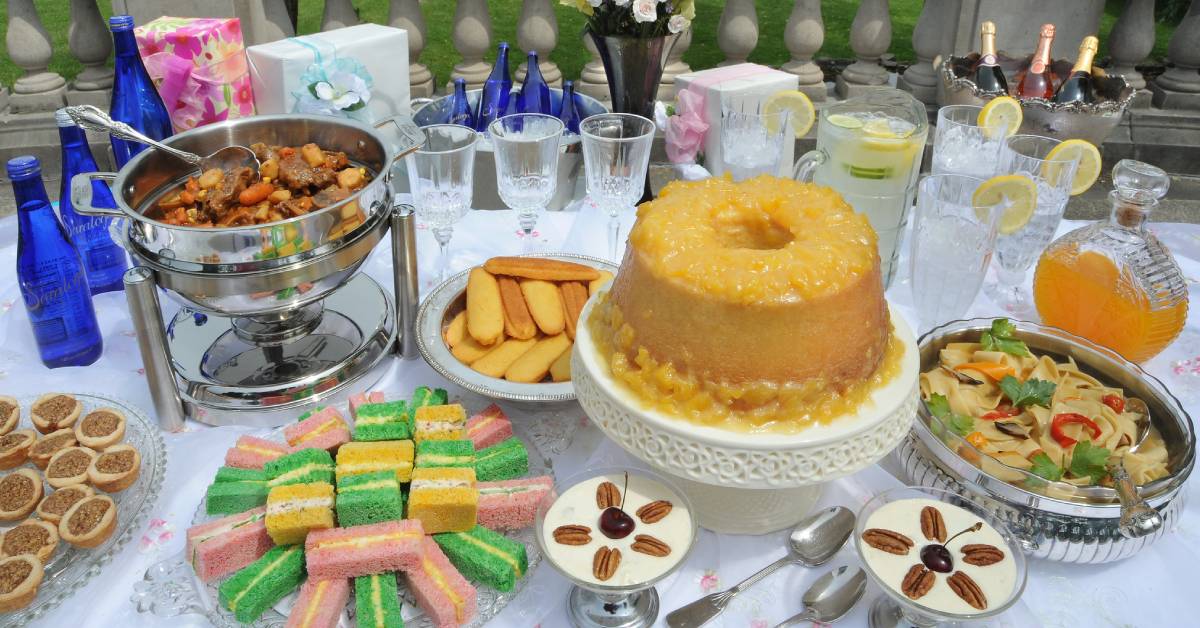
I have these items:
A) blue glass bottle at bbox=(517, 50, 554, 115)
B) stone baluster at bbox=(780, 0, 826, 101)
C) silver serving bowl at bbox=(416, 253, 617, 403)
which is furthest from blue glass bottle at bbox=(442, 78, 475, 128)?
stone baluster at bbox=(780, 0, 826, 101)

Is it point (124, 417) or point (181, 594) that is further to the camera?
point (124, 417)

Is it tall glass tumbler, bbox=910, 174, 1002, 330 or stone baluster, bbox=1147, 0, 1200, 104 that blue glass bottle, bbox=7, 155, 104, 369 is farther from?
stone baluster, bbox=1147, 0, 1200, 104

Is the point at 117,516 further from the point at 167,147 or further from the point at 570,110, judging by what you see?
the point at 570,110

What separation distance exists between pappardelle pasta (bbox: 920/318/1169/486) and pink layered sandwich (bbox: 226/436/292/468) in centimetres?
124

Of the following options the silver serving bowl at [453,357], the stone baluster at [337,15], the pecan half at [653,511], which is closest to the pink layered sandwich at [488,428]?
the silver serving bowl at [453,357]

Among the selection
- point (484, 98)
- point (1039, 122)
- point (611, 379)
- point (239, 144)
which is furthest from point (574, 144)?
point (1039, 122)

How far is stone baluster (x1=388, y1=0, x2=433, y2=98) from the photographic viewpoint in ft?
15.4

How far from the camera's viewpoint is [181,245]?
1484 mm

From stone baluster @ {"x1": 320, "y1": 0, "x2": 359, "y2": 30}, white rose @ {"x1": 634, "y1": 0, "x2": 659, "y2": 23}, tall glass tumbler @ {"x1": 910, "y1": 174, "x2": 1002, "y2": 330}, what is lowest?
tall glass tumbler @ {"x1": 910, "y1": 174, "x2": 1002, "y2": 330}

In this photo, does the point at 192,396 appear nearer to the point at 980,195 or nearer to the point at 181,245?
the point at 181,245

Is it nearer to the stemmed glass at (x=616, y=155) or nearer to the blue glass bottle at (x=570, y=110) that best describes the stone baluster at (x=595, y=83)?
the blue glass bottle at (x=570, y=110)

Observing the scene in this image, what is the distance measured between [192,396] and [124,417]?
13 cm

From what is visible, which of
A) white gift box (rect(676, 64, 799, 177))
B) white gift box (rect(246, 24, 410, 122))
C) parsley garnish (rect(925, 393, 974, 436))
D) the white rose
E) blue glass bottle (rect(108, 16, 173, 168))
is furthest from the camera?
white gift box (rect(676, 64, 799, 177))

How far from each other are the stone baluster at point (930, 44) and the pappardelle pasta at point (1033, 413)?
3.74 meters
